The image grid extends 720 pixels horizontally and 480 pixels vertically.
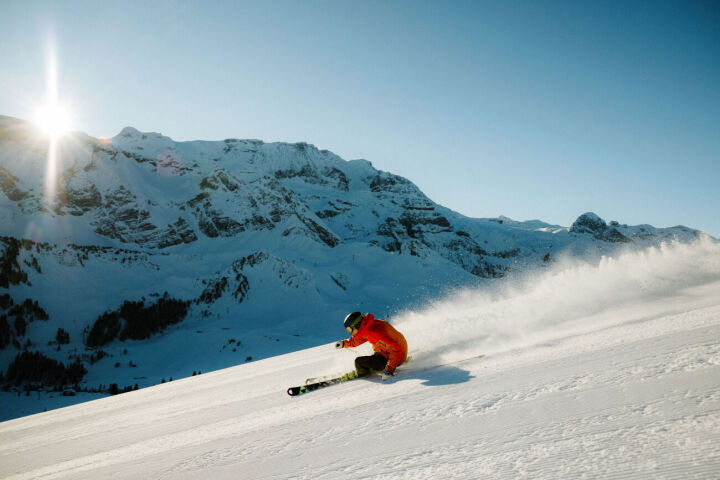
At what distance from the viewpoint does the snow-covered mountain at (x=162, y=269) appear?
92.4 ft

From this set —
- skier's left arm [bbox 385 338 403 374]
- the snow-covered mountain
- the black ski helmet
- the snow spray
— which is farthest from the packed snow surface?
the snow-covered mountain

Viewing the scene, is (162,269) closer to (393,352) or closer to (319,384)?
(319,384)

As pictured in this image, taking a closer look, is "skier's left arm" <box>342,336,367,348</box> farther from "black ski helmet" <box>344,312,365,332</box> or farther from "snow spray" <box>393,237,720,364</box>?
"snow spray" <box>393,237,720,364</box>

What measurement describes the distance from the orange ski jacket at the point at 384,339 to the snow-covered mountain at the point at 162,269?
1005 centimetres

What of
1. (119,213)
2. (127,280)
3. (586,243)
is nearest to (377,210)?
(119,213)

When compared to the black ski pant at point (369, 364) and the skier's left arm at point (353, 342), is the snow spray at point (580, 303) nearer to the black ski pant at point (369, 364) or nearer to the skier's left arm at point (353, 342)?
the black ski pant at point (369, 364)

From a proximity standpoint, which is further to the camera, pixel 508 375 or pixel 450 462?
pixel 508 375

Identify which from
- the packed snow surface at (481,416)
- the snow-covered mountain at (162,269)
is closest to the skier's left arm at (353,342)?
the packed snow surface at (481,416)

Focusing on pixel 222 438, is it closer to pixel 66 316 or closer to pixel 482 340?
pixel 482 340

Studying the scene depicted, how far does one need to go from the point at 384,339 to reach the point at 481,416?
249 centimetres

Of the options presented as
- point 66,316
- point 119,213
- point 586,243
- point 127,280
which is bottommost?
point 586,243

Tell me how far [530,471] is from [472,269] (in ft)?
423

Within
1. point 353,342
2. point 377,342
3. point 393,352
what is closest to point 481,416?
point 393,352

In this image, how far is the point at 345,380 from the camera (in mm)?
5773
